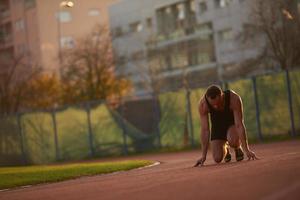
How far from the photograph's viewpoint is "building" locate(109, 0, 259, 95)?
205 feet

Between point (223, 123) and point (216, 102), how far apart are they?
670 mm

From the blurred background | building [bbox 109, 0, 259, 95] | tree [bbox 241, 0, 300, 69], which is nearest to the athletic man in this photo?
the blurred background

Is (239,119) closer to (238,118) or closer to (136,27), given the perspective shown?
(238,118)

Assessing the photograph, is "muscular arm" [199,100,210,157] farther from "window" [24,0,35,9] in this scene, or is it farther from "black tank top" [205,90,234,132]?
"window" [24,0,35,9]

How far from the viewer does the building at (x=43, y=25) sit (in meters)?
76.6

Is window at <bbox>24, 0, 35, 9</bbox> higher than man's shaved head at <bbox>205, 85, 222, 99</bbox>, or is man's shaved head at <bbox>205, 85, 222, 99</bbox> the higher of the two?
window at <bbox>24, 0, 35, 9</bbox>

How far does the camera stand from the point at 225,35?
63.6 m

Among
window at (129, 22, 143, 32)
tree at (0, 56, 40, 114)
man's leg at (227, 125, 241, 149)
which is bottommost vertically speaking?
man's leg at (227, 125, 241, 149)

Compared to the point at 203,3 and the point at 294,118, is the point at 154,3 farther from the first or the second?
the point at 294,118

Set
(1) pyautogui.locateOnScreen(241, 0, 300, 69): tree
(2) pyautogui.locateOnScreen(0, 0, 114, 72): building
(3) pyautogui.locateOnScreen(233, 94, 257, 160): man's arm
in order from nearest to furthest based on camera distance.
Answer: (3) pyautogui.locateOnScreen(233, 94, 257, 160): man's arm
(1) pyautogui.locateOnScreen(241, 0, 300, 69): tree
(2) pyautogui.locateOnScreen(0, 0, 114, 72): building

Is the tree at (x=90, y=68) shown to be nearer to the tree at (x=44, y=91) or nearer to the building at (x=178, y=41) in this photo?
the tree at (x=44, y=91)

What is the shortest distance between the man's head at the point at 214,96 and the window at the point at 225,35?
48.9 meters

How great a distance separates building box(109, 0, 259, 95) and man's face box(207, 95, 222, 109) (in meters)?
44.3

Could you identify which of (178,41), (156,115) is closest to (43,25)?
(178,41)
